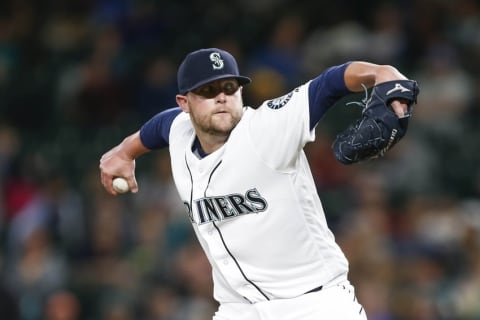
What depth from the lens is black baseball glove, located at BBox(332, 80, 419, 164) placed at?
3.75m

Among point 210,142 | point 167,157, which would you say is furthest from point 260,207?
point 167,157

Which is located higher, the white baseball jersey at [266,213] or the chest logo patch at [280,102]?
the chest logo patch at [280,102]

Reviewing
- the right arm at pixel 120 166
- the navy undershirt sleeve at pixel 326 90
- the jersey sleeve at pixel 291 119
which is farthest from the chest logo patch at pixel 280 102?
the right arm at pixel 120 166

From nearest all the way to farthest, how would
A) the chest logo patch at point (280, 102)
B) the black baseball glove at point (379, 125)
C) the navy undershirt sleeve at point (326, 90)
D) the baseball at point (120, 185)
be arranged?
the black baseball glove at point (379, 125) → the navy undershirt sleeve at point (326, 90) → the chest logo patch at point (280, 102) → the baseball at point (120, 185)

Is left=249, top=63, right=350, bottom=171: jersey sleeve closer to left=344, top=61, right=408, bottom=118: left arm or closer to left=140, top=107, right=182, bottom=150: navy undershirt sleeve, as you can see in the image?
left=344, top=61, right=408, bottom=118: left arm

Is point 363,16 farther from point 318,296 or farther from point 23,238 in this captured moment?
point 318,296

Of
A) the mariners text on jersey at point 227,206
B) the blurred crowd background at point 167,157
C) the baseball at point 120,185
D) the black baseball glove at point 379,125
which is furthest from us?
the blurred crowd background at point 167,157

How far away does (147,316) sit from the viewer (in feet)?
26.5

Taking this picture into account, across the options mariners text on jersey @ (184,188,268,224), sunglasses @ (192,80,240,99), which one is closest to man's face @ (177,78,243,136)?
sunglasses @ (192,80,240,99)

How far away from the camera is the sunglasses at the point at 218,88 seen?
439cm

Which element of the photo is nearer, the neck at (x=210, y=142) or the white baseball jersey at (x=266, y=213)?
the white baseball jersey at (x=266, y=213)

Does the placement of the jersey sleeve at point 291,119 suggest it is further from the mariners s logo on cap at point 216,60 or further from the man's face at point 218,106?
the mariners s logo on cap at point 216,60

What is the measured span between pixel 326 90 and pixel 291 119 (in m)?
0.21

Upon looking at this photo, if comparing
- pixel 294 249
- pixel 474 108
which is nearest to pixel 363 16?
pixel 474 108
